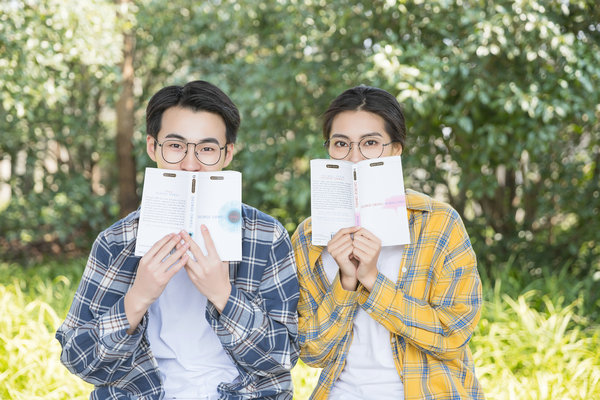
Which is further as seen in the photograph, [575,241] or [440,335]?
[575,241]

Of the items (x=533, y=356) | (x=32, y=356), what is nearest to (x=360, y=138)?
(x=533, y=356)

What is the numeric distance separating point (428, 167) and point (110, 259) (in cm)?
387

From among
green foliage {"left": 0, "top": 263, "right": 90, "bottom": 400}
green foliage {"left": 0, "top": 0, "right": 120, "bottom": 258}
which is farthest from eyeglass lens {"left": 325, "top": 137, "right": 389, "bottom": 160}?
green foliage {"left": 0, "top": 0, "right": 120, "bottom": 258}

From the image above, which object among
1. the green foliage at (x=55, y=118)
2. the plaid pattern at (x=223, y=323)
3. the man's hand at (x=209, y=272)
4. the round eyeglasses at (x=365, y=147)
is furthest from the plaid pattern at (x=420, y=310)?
the green foliage at (x=55, y=118)

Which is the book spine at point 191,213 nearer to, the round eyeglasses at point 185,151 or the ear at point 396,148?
the round eyeglasses at point 185,151

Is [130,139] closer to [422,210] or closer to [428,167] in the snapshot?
[428,167]

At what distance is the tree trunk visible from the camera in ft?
23.1

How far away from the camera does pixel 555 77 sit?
4324 mm

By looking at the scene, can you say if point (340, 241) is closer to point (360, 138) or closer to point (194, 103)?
point (360, 138)

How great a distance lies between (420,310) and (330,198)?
490 mm

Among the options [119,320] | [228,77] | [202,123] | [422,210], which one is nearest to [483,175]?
[228,77]

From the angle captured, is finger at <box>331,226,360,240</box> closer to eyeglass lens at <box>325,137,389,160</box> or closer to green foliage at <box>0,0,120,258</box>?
eyeglass lens at <box>325,137,389,160</box>

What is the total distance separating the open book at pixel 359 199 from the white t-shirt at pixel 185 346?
1.67 feet

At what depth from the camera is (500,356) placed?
12.3 feet
